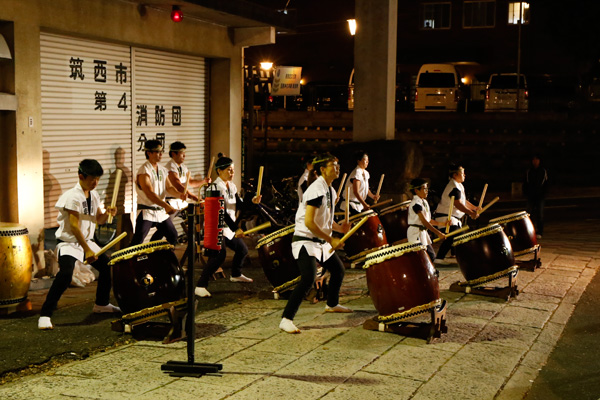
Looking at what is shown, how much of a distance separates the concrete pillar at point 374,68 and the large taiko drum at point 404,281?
949cm

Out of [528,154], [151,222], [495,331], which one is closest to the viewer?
[495,331]

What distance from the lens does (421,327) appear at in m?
7.88

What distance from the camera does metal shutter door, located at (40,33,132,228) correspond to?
36.6 ft

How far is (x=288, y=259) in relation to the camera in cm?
940

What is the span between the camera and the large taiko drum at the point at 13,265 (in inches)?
338

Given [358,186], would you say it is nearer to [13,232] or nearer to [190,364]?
[13,232]

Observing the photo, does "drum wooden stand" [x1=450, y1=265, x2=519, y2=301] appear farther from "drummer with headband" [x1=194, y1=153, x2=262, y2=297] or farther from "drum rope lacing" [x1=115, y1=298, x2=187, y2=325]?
"drum rope lacing" [x1=115, y1=298, x2=187, y2=325]

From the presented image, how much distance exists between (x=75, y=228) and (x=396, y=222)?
613cm

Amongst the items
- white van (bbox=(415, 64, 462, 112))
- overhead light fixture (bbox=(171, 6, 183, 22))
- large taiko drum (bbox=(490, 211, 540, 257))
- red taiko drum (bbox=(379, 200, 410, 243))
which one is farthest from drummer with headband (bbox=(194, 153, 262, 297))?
white van (bbox=(415, 64, 462, 112))

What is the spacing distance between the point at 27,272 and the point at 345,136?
19279 mm

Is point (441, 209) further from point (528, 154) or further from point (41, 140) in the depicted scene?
point (528, 154)

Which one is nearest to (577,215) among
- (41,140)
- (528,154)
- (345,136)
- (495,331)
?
(528,154)

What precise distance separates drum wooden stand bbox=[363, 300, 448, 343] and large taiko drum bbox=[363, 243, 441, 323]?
0.12 m

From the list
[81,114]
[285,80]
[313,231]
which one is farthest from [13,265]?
[285,80]
